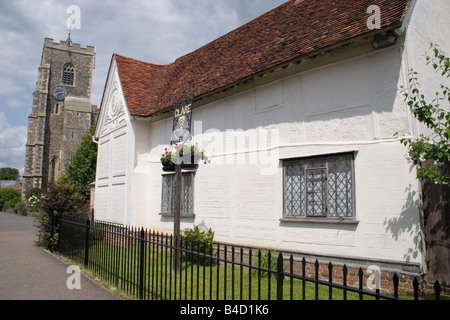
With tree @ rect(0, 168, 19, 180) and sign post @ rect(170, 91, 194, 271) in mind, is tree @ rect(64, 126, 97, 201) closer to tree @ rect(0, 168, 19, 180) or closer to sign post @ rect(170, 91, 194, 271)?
sign post @ rect(170, 91, 194, 271)

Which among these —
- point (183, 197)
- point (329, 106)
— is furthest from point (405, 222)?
point (183, 197)

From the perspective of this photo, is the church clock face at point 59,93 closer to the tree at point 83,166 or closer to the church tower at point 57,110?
the church tower at point 57,110

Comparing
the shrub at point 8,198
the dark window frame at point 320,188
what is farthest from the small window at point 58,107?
the dark window frame at point 320,188

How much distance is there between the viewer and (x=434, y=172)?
560 cm

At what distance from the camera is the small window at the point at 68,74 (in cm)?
5788

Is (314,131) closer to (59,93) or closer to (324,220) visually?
(324,220)

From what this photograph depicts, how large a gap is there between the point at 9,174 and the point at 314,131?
133 m

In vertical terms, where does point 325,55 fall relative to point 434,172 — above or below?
above

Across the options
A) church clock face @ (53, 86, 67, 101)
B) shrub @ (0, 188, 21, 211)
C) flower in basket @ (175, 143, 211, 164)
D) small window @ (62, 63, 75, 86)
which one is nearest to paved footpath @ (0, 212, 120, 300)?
flower in basket @ (175, 143, 211, 164)

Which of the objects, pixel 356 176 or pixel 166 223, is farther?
pixel 166 223

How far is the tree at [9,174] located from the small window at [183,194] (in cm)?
Answer: 12408
